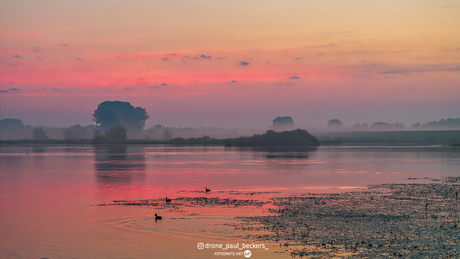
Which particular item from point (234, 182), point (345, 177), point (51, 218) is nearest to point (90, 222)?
point (51, 218)

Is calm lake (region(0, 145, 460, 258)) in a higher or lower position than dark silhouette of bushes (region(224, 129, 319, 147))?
lower

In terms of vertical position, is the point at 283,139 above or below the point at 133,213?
above

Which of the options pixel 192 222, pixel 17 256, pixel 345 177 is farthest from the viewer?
pixel 345 177

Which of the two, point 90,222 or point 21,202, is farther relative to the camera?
point 21,202

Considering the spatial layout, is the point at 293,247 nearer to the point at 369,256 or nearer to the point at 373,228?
the point at 369,256

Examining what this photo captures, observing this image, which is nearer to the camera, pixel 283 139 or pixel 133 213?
pixel 133 213

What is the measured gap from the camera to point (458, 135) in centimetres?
19612

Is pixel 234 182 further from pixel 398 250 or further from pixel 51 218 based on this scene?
pixel 398 250

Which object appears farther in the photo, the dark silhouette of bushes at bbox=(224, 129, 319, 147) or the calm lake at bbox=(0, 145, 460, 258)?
the dark silhouette of bushes at bbox=(224, 129, 319, 147)

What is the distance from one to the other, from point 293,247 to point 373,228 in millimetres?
4916

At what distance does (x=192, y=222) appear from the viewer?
22.3 m

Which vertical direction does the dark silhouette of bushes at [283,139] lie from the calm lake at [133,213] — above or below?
above

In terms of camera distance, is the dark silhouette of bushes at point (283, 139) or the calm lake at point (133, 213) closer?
the calm lake at point (133, 213)

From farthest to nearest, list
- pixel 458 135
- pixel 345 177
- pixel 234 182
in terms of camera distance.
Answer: pixel 458 135
pixel 345 177
pixel 234 182
